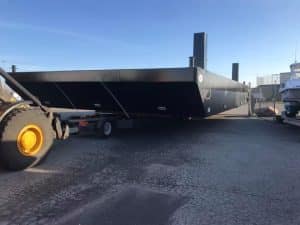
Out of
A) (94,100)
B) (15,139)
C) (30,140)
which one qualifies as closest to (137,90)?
(94,100)

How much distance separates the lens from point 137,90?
5.93m

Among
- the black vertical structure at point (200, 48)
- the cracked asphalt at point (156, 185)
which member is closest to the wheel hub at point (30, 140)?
the cracked asphalt at point (156, 185)

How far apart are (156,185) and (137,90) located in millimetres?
2885

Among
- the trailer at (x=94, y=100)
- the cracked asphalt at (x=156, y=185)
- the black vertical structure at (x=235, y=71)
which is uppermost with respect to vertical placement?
the black vertical structure at (x=235, y=71)

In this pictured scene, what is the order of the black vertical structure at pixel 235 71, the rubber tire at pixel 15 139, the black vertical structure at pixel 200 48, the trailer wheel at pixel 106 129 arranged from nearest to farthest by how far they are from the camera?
1. the rubber tire at pixel 15 139
2. the trailer wheel at pixel 106 129
3. the black vertical structure at pixel 200 48
4. the black vertical structure at pixel 235 71

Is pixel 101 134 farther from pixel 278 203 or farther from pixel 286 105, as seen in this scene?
pixel 286 105

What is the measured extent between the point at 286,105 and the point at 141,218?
8.26 m

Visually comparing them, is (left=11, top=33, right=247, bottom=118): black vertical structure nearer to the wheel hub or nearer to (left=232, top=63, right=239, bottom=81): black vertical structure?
the wheel hub

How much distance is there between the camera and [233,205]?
2.84m

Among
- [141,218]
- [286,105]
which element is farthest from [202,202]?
[286,105]

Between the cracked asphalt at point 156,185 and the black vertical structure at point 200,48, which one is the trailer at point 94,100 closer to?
the cracked asphalt at point 156,185

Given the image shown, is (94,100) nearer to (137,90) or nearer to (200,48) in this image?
(137,90)

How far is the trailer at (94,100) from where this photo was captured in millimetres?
3785

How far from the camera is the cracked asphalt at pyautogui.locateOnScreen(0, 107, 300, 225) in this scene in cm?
260
